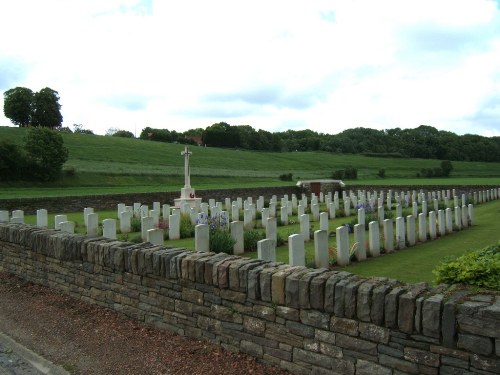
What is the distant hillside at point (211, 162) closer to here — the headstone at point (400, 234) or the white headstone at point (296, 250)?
the headstone at point (400, 234)

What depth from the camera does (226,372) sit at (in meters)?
4.26

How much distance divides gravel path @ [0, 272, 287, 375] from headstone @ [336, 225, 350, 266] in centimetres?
445

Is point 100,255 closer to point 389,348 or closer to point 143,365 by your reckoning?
point 143,365

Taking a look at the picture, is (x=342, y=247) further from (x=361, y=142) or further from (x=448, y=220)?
(x=361, y=142)

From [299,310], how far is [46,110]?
7132 centimetres

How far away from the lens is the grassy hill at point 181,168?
3753cm

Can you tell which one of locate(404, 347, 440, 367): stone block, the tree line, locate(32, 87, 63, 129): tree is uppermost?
locate(32, 87, 63, 129): tree

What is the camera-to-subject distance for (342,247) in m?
8.97

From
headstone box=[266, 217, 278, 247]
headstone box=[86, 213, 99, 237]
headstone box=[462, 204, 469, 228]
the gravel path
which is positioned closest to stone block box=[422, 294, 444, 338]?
the gravel path

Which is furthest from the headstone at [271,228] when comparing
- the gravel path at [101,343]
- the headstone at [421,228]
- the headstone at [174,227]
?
the gravel path at [101,343]

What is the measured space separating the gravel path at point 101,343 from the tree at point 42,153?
96.8 ft

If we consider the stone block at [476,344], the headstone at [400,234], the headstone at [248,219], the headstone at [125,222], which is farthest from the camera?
the headstone at [248,219]

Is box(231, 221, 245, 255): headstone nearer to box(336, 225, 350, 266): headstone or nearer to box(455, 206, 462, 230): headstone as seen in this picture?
box(336, 225, 350, 266): headstone

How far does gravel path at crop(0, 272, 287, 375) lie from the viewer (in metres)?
4.45
